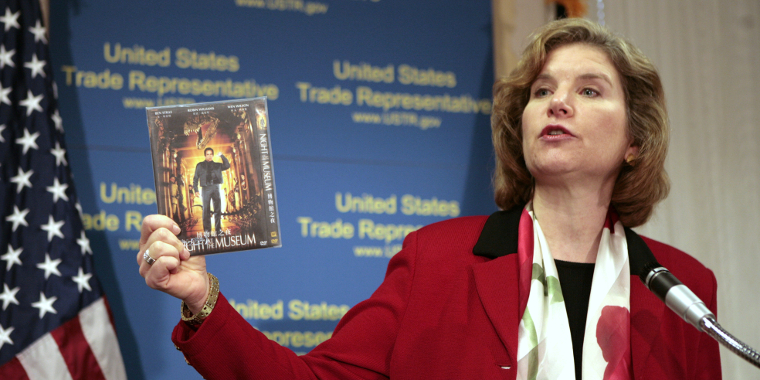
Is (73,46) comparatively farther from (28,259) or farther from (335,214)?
(335,214)

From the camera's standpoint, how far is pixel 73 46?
2656 mm

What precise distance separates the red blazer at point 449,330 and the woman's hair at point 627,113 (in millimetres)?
235

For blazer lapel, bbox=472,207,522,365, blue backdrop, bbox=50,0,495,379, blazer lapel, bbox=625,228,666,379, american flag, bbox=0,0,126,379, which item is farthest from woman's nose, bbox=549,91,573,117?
american flag, bbox=0,0,126,379

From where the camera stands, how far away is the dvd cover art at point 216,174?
1373mm

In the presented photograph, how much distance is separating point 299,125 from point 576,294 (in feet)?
4.88

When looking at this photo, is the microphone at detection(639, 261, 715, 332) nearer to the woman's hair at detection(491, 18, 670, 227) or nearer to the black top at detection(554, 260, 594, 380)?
the black top at detection(554, 260, 594, 380)

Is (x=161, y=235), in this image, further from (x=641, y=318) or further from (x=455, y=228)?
(x=641, y=318)

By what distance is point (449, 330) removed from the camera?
5.59 feet

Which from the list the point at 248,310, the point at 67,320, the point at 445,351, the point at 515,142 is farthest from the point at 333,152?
the point at 445,351

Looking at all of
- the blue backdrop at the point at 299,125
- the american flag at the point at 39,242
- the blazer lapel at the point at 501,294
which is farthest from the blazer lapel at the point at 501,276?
the american flag at the point at 39,242

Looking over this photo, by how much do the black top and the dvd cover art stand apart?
0.90m

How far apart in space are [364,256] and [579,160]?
4.25ft

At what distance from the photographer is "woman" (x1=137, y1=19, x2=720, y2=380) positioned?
1479 millimetres

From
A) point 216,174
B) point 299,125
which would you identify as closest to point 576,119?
point 216,174
